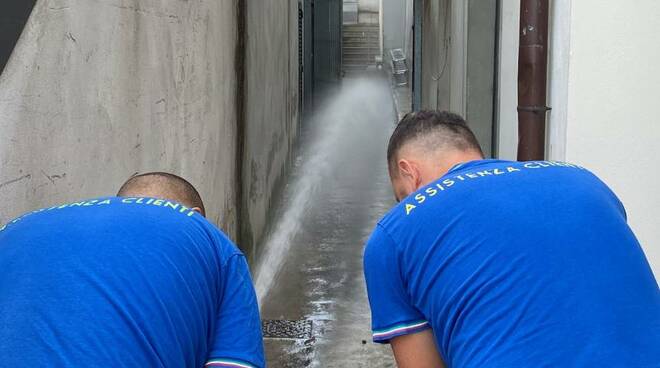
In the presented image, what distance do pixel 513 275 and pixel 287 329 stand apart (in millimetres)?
4745

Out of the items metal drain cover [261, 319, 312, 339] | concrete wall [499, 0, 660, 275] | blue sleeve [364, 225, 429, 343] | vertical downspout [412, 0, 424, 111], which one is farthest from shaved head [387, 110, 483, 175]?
vertical downspout [412, 0, 424, 111]

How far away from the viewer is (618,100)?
4.31m

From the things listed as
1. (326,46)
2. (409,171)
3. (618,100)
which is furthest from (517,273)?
(326,46)

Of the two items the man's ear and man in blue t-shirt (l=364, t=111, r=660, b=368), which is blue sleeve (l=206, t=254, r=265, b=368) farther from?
the man's ear

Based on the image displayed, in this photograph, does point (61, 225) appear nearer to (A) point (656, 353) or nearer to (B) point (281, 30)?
(A) point (656, 353)

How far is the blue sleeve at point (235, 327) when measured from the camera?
2.01 m

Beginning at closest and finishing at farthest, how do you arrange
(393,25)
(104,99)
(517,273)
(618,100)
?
(517,273)
(104,99)
(618,100)
(393,25)

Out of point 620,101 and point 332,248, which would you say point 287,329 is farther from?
point 620,101

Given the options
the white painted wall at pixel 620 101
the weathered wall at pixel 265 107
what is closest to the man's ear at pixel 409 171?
the white painted wall at pixel 620 101

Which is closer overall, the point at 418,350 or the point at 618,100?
the point at 418,350

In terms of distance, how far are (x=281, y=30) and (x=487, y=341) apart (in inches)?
387

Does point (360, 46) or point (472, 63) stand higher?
point (472, 63)

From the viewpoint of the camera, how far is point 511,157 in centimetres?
595

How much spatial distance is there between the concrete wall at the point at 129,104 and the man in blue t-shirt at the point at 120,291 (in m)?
1.16
